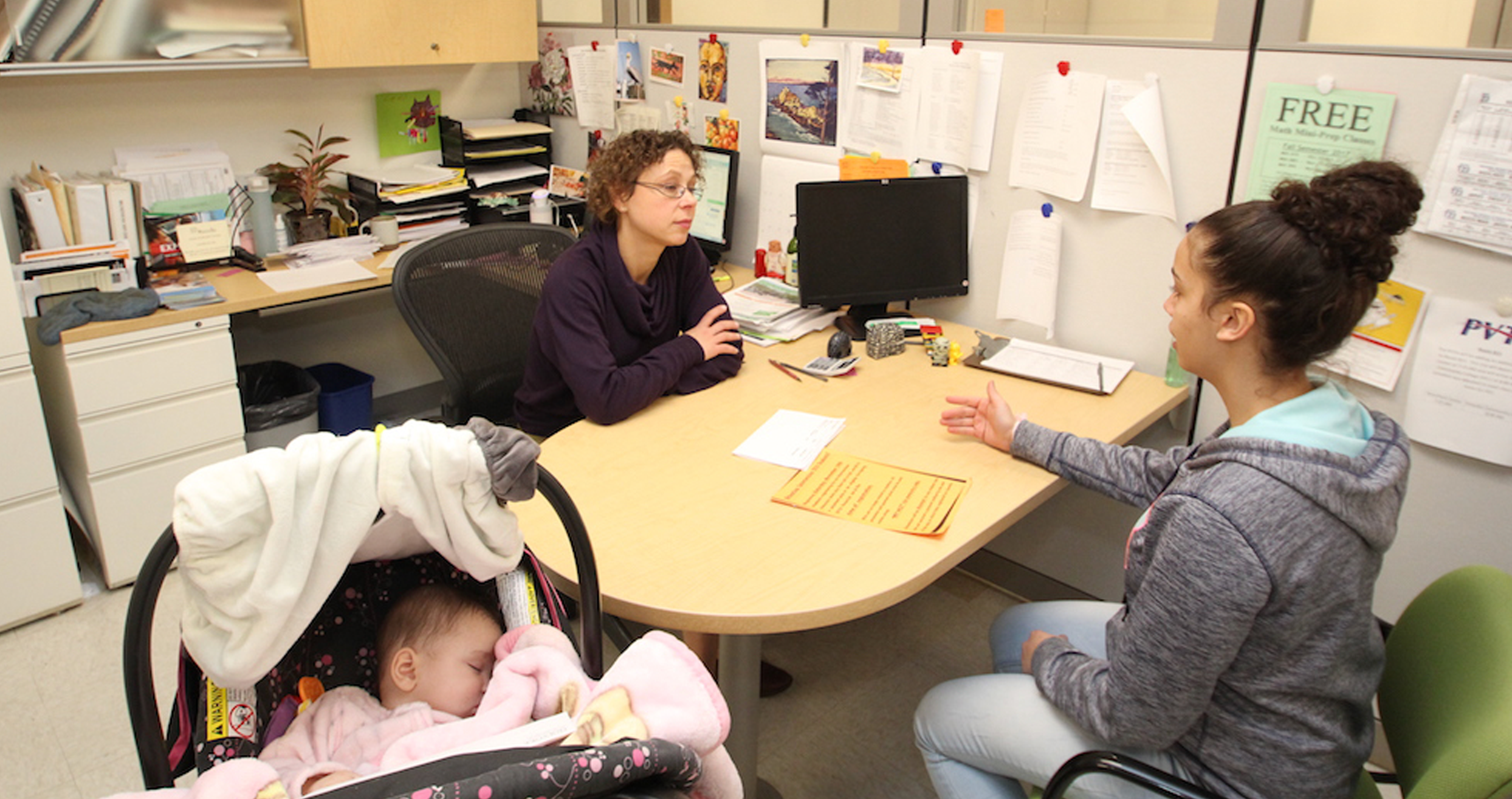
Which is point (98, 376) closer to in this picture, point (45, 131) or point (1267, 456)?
point (45, 131)

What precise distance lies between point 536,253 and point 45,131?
1426mm

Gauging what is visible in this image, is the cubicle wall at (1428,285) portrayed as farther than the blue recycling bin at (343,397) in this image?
No

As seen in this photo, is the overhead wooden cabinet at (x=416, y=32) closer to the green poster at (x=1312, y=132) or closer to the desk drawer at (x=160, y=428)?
the desk drawer at (x=160, y=428)

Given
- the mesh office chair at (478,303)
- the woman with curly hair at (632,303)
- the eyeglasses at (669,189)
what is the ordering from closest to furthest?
the woman with curly hair at (632,303)
the eyeglasses at (669,189)
the mesh office chair at (478,303)

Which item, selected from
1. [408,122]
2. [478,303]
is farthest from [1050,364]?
[408,122]

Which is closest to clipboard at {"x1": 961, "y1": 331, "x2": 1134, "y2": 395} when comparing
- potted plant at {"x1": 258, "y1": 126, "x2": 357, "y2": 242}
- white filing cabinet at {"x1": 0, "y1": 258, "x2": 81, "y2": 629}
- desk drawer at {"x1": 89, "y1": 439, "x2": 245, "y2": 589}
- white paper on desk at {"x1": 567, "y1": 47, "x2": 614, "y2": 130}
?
white paper on desk at {"x1": 567, "y1": 47, "x2": 614, "y2": 130}

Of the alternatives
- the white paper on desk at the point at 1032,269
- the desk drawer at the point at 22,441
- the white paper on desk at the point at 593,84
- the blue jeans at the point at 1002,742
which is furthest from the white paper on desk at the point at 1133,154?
the desk drawer at the point at 22,441

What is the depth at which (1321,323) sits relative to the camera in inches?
47.0

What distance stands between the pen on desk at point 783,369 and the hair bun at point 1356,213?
3.51 ft

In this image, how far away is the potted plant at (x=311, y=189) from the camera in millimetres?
3031

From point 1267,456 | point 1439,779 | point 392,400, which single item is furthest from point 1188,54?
point 392,400

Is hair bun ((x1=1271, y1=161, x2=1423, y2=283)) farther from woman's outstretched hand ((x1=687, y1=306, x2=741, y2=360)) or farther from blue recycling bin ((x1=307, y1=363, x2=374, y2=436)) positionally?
blue recycling bin ((x1=307, y1=363, x2=374, y2=436))

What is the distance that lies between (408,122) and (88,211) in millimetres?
1073

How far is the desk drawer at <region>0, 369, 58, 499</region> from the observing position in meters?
2.31
